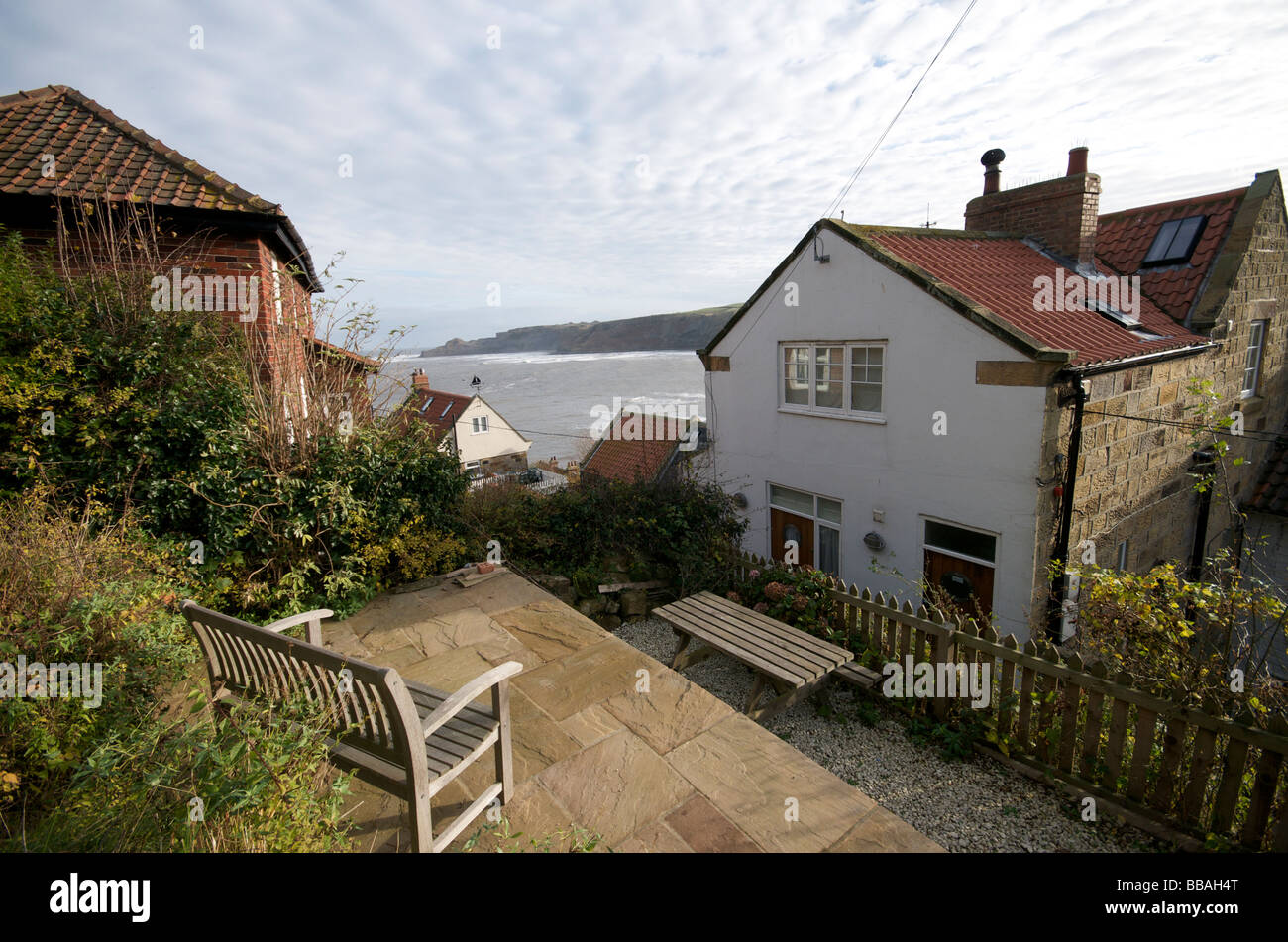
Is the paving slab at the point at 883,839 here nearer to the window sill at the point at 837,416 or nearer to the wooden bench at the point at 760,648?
the wooden bench at the point at 760,648

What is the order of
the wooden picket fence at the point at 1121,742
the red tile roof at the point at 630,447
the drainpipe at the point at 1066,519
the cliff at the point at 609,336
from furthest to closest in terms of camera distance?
the cliff at the point at 609,336
the red tile roof at the point at 630,447
the drainpipe at the point at 1066,519
the wooden picket fence at the point at 1121,742

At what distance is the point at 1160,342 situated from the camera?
8477mm

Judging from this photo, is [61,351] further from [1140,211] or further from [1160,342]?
[1140,211]

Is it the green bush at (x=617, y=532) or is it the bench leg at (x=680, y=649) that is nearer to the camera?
the bench leg at (x=680, y=649)

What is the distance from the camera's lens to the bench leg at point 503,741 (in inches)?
110

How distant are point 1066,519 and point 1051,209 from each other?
21.2 feet

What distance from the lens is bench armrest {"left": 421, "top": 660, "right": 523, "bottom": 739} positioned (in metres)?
2.40

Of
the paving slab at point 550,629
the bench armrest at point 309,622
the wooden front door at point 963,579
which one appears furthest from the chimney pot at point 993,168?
the bench armrest at point 309,622

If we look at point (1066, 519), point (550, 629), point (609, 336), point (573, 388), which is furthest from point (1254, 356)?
point (609, 336)

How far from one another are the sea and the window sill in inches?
346

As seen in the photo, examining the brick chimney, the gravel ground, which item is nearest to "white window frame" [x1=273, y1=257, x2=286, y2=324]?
the gravel ground

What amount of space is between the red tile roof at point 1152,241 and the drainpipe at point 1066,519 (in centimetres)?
449

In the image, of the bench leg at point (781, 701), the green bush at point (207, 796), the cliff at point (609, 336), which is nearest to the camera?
the green bush at point (207, 796)

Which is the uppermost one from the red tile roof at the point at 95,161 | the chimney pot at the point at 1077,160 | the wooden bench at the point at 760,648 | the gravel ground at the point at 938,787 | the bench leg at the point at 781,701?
the chimney pot at the point at 1077,160
